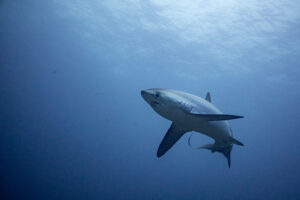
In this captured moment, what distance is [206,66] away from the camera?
29.9 metres

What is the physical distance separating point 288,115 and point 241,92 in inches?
421

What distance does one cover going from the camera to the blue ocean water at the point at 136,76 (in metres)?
20.9

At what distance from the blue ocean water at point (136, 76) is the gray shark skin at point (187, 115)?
14.7 meters

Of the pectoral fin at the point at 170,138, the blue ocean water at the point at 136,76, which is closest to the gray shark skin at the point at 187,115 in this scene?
the pectoral fin at the point at 170,138

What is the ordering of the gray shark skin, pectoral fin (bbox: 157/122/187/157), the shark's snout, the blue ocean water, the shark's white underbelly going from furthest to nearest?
the blue ocean water < pectoral fin (bbox: 157/122/187/157) < the shark's white underbelly < the gray shark skin < the shark's snout

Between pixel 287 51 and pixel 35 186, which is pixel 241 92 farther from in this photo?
pixel 35 186

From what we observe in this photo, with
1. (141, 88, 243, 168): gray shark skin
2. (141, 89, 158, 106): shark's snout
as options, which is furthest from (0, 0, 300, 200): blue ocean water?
(141, 89, 158, 106): shark's snout

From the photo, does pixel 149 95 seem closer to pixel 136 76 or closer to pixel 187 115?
pixel 187 115

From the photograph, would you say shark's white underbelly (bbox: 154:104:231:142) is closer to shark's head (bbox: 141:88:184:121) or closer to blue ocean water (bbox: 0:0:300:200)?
shark's head (bbox: 141:88:184:121)

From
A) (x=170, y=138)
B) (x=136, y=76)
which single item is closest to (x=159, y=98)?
(x=170, y=138)

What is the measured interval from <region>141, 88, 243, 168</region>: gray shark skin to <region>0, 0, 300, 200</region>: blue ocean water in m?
14.7

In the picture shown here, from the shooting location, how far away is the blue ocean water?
20.9 m

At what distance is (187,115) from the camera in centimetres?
450

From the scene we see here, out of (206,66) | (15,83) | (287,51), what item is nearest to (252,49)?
(287,51)
